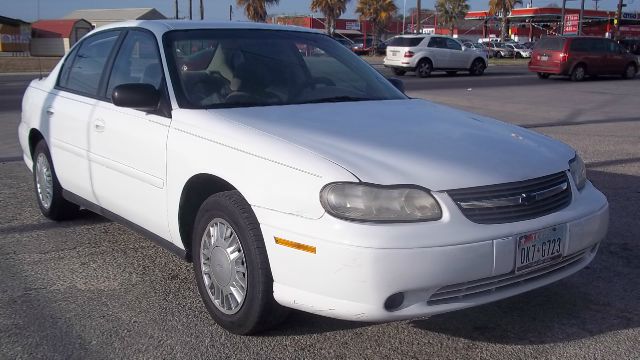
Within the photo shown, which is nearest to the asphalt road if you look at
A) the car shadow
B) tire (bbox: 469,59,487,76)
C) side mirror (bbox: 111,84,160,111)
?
the car shadow

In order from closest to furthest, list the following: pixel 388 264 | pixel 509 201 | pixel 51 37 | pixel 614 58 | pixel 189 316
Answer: pixel 388 264 < pixel 509 201 < pixel 189 316 < pixel 614 58 < pixel 51 37

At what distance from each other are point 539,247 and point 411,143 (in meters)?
0.78

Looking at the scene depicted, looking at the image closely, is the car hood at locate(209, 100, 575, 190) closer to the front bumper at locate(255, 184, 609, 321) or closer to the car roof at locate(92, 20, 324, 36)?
the front bumper at locate(255, 184, 609, 321)

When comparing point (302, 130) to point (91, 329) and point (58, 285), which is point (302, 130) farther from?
point (58, 285)

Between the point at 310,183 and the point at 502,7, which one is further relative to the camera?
the point at 502,7

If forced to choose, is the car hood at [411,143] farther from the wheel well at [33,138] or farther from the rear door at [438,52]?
the rear door at [438,52]

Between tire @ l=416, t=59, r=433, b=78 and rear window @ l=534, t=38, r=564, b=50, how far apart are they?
4.29 metres

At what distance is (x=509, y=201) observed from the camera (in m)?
3.19

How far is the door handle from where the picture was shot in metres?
4.50

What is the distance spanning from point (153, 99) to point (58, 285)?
4.36ft

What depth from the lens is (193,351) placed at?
3371mm

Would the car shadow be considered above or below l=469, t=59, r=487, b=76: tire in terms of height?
below

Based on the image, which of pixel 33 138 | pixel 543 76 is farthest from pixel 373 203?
pixel 543 76

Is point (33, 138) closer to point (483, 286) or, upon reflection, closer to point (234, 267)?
point (234, 267)
